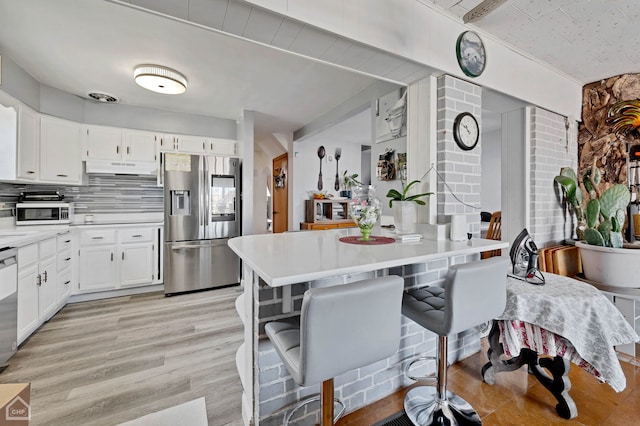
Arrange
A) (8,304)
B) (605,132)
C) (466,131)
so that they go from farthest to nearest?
(605,132), (466,131), (8,304)

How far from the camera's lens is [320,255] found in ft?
4.02

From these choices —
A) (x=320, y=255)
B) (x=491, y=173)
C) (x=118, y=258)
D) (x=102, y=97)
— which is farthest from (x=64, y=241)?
(x=491, y=173)

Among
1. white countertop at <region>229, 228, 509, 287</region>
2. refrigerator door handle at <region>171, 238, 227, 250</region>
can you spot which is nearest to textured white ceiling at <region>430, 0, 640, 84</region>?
white countertop at <region>229, 228, 509, 287</region>

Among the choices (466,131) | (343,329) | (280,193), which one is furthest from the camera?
(280,193)

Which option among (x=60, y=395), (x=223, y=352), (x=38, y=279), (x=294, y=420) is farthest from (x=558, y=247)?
(x=38, y=279)

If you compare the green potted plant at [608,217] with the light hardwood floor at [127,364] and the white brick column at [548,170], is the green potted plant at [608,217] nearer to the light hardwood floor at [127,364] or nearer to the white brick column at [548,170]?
the white brick column at [548,170]

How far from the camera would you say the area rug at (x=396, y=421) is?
1444 mm

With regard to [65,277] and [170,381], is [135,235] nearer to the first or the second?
[65,277]

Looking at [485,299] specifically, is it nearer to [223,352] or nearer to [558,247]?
[223,352]

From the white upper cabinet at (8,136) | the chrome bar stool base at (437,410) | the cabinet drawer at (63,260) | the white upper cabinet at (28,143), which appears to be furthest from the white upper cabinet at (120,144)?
the chrome bar stool base at (437,410)

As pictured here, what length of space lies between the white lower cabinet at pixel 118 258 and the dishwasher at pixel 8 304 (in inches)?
48.7

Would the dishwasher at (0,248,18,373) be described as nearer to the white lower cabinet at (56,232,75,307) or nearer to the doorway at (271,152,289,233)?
the white lower cabinet at (56,232,75,307)

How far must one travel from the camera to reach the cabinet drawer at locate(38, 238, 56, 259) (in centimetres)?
243

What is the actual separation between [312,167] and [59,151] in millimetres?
3679
